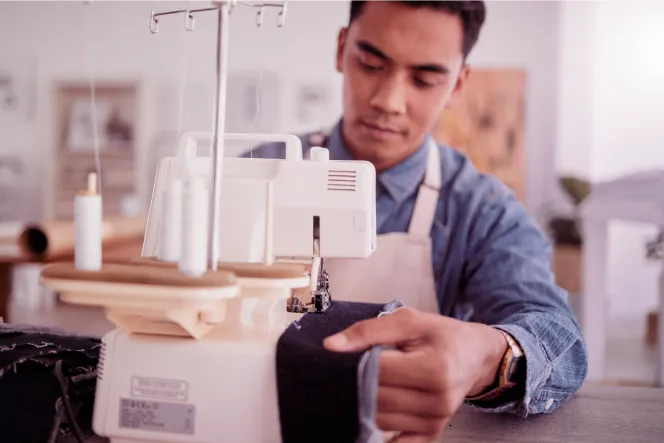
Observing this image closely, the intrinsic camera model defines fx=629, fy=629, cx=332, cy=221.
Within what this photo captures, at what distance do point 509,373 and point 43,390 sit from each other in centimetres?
54

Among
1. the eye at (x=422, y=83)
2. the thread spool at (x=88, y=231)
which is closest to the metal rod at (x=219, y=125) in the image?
the thread spool at (x=88, y=231)

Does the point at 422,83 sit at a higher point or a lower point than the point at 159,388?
higher

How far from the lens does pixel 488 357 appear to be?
732mm

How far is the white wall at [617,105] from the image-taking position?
3594 millimetres

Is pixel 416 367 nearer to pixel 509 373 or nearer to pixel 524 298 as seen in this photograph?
pixel 509 373

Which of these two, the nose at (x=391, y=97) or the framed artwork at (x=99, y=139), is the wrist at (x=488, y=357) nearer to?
the nose at (x=391, y=97)

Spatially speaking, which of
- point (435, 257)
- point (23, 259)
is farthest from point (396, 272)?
point (23, 259)

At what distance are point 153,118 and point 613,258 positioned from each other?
2.90m

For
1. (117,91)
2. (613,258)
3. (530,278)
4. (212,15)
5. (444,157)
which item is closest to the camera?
(212,15)

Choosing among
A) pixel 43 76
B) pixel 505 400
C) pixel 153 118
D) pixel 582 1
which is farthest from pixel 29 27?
pixel 505 400

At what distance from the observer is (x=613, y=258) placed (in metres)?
3.71

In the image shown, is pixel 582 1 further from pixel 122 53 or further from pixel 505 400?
pixel 505 400

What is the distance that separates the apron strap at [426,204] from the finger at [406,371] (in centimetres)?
65

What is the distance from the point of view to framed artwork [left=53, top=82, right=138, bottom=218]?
3.94 m
